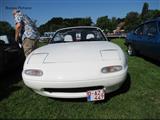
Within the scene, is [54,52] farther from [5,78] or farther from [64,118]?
[5,78]

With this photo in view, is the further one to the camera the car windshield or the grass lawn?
the car windshield

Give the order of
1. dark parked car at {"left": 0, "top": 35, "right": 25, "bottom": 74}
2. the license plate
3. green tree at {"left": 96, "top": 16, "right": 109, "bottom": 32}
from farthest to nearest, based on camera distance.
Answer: green tree at {"left": 96, "top": 16, "right": 109, "bottom": 32}
dark parked car at {"left": 0, "top": 35, "right": 25, "bottom": 74}
the license plate

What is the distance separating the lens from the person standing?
6094mm

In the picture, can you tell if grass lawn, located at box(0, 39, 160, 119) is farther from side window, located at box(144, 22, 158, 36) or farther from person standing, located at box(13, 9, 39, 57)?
side window, located at box(144, 22, 158, 36)

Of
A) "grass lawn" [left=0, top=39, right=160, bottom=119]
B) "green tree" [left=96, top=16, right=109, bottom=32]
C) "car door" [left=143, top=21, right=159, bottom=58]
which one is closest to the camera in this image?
"grass lawn" [left=0, top=39, right=160, bottom=119]

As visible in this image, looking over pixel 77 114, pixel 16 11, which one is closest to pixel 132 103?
pixel 77 114

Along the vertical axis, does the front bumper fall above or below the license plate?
above

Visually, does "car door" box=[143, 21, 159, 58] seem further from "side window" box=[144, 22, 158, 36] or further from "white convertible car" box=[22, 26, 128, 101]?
"white convertible car" box=[22, 26, 128, 101]

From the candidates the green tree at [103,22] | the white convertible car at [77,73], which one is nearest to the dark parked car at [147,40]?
the white convertible car at [77,73]

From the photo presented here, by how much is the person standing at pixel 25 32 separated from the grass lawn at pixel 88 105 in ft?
5.50

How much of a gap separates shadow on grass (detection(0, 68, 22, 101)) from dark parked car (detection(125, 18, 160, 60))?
3254 millimetres

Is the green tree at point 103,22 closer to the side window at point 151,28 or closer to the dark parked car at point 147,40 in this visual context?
the dark parked car at point 147,40

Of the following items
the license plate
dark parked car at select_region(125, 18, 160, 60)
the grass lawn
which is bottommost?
the grass lawn

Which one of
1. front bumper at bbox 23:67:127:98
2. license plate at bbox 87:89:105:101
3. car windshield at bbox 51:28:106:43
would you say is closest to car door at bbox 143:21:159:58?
car windshield at bbox 51:28:106:43
